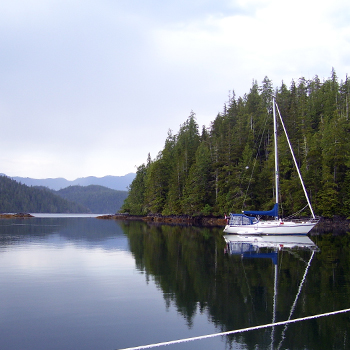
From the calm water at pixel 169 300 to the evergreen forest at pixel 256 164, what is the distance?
115ft

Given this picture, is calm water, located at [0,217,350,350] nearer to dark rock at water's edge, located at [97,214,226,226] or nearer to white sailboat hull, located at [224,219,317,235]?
white sailboat hull, located at [224,219,317,235]

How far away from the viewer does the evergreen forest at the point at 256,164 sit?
180ft

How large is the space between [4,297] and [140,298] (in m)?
4.73

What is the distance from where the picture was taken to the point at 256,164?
64750 millimetres

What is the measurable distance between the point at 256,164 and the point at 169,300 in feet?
181

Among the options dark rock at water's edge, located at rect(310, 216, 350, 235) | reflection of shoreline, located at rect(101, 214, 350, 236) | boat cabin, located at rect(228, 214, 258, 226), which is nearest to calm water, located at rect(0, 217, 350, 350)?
boat cabin, located at rect(228, 214, 258, 226)

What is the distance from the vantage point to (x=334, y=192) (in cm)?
5200

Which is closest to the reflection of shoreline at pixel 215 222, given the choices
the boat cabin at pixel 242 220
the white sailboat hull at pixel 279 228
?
the white sailboat hull at pixel 279 228

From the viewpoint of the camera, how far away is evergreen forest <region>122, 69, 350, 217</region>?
54844mm

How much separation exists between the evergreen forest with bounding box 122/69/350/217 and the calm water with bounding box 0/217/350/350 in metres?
35.2

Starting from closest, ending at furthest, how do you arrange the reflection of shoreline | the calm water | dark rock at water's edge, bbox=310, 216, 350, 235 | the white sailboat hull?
the calm water
the white sailboat hull
the reflection of shoreline
dark rock at water's edge, bbox=310, 216, 350, 235

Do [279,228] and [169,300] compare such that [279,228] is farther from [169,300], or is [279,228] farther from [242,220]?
[169,300]

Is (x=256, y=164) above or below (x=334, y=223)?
above

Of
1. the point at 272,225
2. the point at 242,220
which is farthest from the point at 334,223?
the point at 272,225
